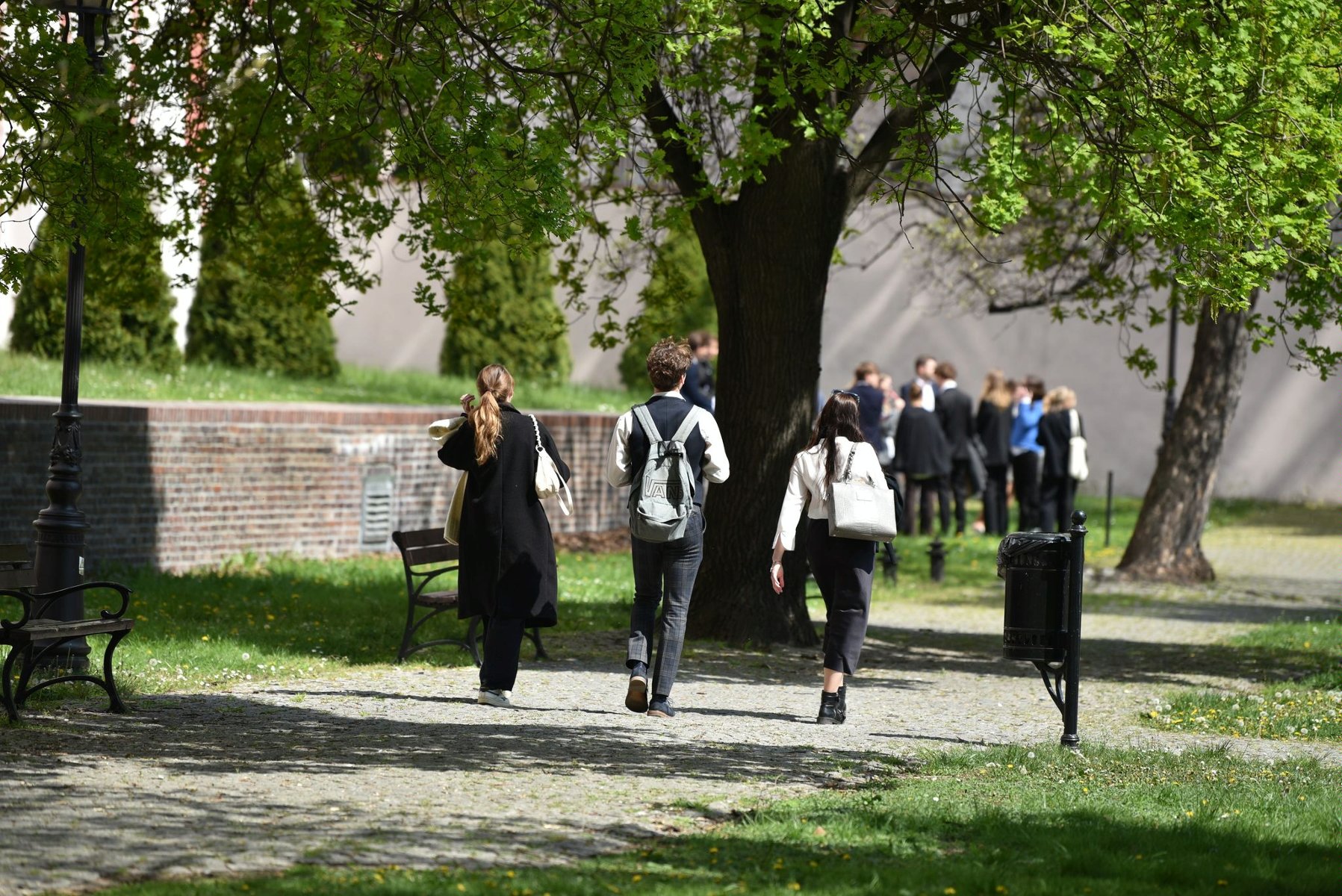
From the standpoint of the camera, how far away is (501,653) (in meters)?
9.15

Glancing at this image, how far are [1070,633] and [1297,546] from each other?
14573 mm

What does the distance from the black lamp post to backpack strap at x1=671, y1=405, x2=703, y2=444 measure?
3131 millimetres

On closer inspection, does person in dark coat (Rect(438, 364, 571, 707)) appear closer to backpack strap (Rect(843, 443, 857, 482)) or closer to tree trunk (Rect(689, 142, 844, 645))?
backpack strap (Rect(843, 443, 857, 482))

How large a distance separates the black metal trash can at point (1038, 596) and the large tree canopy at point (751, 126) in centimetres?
207

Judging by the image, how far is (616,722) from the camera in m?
8.76

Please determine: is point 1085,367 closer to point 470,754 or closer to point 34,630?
point 470,754

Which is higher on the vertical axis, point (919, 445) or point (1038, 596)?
point (919, 445)

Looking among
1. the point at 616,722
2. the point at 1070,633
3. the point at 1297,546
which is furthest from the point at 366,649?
the point at 1297,546

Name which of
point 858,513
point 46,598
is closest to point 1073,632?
point 858,513

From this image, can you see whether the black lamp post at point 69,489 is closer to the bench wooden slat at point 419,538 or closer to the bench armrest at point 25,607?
the bench armrest at point 25,607

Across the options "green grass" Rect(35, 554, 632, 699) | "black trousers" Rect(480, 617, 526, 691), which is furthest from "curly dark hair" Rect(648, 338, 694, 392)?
"green grass" Rect(35, 554, 632, 699)

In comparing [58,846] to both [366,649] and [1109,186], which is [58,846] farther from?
[1109,186]

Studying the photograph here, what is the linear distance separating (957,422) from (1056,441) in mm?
1823

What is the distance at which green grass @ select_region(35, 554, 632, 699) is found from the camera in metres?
9.98
